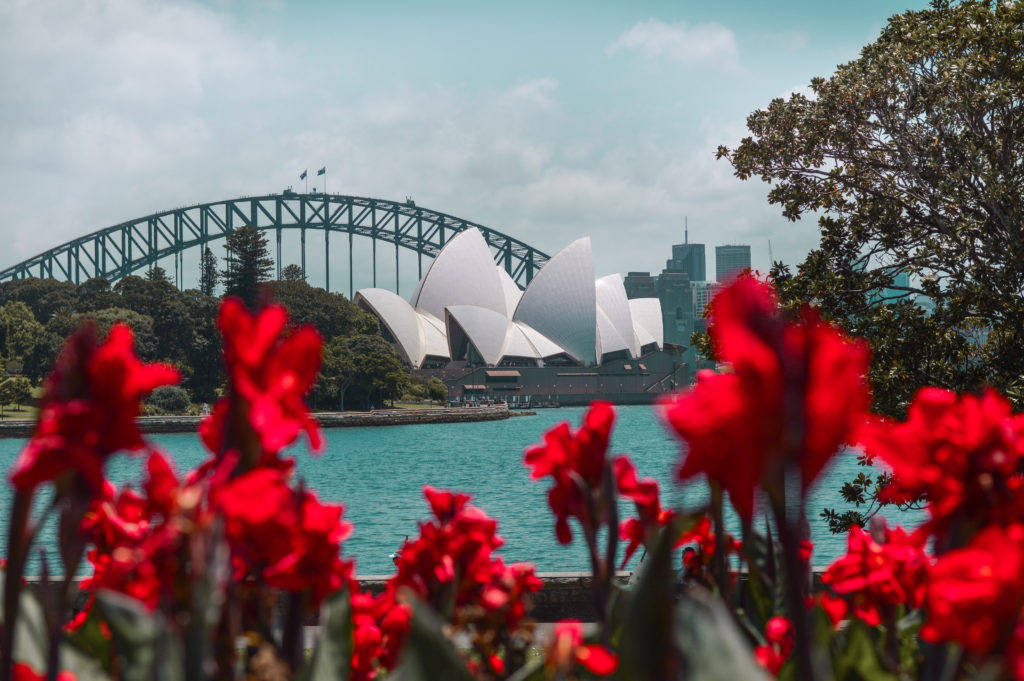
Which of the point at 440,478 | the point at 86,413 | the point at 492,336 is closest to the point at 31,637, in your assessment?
the point at 86,413

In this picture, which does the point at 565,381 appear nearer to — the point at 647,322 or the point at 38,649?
the point at 647,322

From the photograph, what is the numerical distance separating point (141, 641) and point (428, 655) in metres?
0.31

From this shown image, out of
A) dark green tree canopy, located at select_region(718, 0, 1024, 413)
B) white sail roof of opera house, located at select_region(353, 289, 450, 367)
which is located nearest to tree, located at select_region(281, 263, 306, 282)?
white sail roof of opera house, located at select_region(353, 289, 450, 367)

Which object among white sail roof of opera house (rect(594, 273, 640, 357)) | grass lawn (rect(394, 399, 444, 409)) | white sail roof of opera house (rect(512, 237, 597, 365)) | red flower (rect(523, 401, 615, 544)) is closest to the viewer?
red flower (rect(523, 401, 615, 544))

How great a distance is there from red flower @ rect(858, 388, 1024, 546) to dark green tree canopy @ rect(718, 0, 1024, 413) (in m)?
6.18

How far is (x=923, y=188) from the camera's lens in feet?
24.1

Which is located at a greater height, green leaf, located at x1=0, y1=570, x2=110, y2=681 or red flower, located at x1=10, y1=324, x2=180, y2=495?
red flower, located at x1=10, y1=324, x2=180, y2=495

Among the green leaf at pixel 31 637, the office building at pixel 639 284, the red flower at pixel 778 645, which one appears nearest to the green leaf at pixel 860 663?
the red flower at pixel 778 645

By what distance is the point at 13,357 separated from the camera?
50.0 metres

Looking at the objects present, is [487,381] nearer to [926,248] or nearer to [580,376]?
[580,376]

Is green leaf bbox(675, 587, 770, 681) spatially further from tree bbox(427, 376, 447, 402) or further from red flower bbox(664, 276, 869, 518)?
tree bbox(427, 376, 447, 402)

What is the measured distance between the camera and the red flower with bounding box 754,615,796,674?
1381 millimetres

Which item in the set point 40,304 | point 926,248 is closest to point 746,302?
point 926,248

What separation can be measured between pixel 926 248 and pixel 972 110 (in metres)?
1.13
